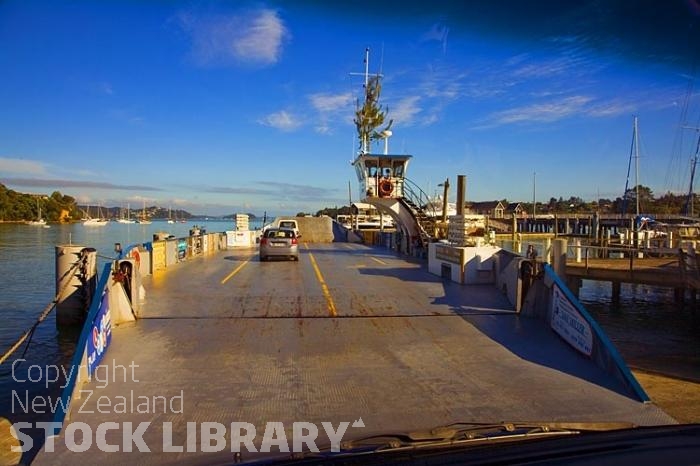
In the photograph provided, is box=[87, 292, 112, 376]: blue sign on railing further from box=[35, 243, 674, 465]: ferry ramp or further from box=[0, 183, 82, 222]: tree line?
box=[0, 183, 82, 222]: tree line

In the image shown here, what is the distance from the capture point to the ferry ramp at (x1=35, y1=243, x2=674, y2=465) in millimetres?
5492

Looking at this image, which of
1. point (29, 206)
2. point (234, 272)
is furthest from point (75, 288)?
point (29, 206)

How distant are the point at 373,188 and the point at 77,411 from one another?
23.3 metres

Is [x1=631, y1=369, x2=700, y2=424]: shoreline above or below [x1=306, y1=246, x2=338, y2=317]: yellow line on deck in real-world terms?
below

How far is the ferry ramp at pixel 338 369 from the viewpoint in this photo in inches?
216

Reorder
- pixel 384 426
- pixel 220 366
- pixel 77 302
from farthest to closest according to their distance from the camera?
1. pixel 77 302
2. pixel 220 366
3. pixel 384 426

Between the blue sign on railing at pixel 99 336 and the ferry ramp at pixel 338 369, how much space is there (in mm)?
180

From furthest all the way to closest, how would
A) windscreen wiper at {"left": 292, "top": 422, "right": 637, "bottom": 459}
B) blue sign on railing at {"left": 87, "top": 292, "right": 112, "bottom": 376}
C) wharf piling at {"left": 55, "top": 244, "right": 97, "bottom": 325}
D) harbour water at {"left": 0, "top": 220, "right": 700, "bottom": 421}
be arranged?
1. wharf piling at {"left": 55, "top": 244, "right": 97, "bottom": 325}
2. harbour water at {"left": 0, "top": 220, "right": 700, "bottom": 421}
3. blue sign on railing at {"left": 87, "top": 292, "right": 112, "bottom": 376}
4. windscreen wiper at {"left": 292, "top": 422, "right": 637, "bottom": 459}

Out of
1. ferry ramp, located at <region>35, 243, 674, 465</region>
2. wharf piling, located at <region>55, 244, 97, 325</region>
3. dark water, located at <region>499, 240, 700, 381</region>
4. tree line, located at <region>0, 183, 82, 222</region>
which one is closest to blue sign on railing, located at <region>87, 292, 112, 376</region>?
ferry ramp, located at <region>35, 243, 674, 465</region>

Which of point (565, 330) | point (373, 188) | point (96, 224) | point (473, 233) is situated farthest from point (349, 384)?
point (96, 224)

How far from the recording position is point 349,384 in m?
6.48

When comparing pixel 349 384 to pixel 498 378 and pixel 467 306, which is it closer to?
pixel 498 378

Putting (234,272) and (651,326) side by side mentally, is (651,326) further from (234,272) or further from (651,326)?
(234,272)

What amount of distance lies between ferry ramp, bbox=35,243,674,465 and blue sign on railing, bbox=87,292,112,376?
180mm
